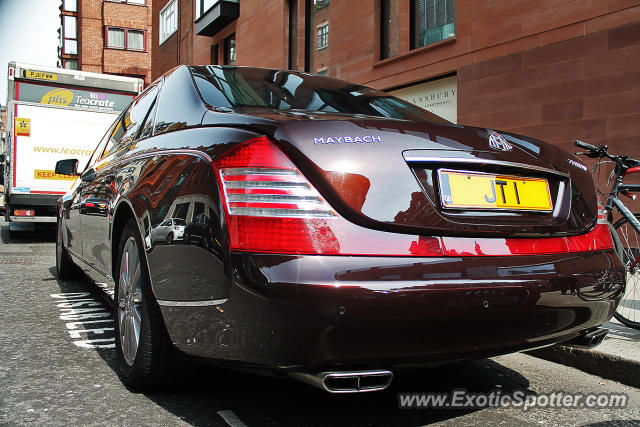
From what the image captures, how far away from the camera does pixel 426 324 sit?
1.91m

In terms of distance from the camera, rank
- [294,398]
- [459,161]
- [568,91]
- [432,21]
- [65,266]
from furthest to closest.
Result: 1. [432,21]
2. [568,91]
3. [65,266]
4. [294,398]
5. [459,161]

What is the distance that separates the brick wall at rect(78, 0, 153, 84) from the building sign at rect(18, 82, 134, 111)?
101ft

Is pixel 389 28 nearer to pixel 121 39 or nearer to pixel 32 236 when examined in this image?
pixel 32 236

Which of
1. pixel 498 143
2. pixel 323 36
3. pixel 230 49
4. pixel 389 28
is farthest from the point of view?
pixel 230 49

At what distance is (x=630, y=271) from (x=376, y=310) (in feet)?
9.73

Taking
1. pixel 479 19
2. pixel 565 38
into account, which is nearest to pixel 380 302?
pixel 565 38

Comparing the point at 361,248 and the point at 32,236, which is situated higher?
the point at 361,248

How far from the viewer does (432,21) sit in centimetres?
1156

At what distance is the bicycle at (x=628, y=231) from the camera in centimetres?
396

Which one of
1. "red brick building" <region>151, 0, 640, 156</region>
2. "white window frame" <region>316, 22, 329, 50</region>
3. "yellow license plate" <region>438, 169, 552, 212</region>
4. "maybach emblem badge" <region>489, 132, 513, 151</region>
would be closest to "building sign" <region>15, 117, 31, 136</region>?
"red brick building" <region>151, 0, 640, 156</region>

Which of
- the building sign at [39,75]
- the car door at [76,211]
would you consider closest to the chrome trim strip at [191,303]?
the car door at [76,211]

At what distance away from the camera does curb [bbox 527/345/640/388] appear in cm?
309

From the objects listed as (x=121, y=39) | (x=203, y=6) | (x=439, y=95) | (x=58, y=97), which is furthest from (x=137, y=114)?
(x=121, y=39)
